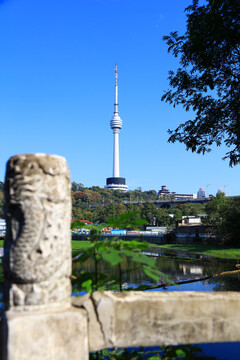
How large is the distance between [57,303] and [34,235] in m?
0.42

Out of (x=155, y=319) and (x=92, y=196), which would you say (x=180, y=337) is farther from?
(x=92, y=196)

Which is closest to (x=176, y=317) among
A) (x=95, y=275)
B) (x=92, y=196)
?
(x=95, y=275)

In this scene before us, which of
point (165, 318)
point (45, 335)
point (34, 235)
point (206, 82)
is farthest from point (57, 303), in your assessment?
point (206, 82)

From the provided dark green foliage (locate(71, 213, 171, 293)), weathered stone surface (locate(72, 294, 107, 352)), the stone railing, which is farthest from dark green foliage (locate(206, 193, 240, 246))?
weathered stone surface (locate(72, 294, 107, 352))

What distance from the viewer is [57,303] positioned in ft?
6.07

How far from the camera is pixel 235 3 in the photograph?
11.3 meters

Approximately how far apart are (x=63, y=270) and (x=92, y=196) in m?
176

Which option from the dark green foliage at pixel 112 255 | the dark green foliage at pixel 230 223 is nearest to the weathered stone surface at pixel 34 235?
the dark green foliage at pixel 112 255

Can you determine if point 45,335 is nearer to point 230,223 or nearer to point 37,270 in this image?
point 37,270

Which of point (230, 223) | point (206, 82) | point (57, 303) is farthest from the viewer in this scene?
point (230, 223)

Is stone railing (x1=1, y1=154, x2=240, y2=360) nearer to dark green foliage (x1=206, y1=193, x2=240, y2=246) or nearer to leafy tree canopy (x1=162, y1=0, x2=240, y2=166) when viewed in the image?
leafy tree canopy (x1=162, y1=0, x2=240, y2=166)

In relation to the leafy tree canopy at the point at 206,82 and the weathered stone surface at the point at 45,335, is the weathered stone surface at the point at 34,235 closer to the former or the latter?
the weathered stone surface at the point at 45,335

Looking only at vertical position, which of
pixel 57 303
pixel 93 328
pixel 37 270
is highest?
pixel 37 270

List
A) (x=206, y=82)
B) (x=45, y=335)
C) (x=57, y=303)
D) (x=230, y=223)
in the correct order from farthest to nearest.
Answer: (x=230, y=223)
(x=206, y=82)
(x=57, y=303)
(x=45, y=335)
